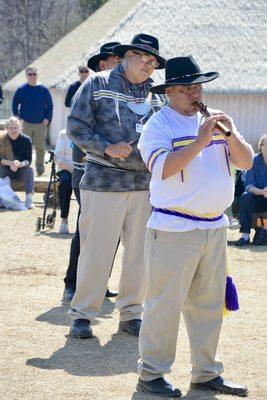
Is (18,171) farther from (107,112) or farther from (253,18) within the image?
(253,18)

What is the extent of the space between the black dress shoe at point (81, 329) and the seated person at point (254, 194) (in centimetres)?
462

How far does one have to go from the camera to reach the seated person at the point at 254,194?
11844mm

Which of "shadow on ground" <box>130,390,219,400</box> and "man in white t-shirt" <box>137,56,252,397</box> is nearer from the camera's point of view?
"man in white t-shirt" <box>137,56,252,397</box>

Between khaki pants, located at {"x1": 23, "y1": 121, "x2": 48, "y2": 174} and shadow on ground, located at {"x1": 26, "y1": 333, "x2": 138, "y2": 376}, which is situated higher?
khaki pants, located at {"x1": 23, "y1": 121, "x2": 48, "y2": 174}

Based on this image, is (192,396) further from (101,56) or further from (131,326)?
(101,56)

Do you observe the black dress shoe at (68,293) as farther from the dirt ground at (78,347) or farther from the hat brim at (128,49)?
the hat brim at (128,49)

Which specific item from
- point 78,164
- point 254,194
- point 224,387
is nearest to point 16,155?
point 254,194

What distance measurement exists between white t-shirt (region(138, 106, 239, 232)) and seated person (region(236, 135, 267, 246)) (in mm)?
5986

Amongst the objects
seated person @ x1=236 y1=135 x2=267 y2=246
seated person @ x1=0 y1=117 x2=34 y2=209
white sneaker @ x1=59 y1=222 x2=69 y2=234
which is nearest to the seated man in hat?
seated person @ x1=236 y1=135 x2=267 y2=246

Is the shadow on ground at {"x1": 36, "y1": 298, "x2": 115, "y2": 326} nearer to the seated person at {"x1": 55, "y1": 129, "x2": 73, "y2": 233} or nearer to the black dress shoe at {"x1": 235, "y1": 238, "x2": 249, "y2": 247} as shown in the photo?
the black dress shoe at {"x1": 235, "y1": 238, "x2": 249, "y2": 247}

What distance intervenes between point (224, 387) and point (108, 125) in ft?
6.59

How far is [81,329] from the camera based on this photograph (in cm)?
727

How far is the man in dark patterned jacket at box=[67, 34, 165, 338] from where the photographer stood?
709 centimetres

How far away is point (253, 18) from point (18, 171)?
1506 centimetres
